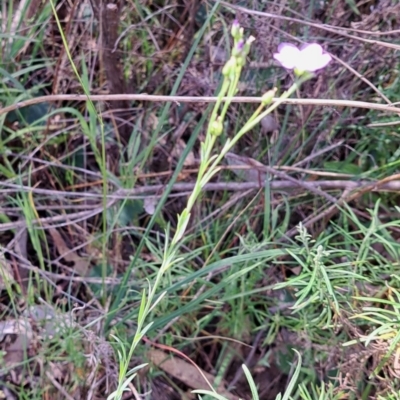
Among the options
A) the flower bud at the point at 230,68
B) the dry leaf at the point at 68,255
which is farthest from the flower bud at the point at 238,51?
the dry leaf at the point at 68,255

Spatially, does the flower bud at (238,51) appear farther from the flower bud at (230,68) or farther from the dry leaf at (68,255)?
the dry leaf at (68,255)

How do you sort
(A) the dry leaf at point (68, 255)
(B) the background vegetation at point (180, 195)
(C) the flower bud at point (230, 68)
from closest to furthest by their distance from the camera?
(C) the flower bud at point (230, 68) → (B) the background vegetation at point (180, 195) → (A) the dry leaf at point (68, 255)

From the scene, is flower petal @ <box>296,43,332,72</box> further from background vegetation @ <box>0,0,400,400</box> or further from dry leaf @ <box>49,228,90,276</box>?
dry leaf @ <box>49,228,90,276</box>

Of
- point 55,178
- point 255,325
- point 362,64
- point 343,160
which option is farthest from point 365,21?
point 55,178

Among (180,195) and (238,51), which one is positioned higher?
(238,51)

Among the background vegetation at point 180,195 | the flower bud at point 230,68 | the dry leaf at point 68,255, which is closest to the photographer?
the flower bud at point 230,68

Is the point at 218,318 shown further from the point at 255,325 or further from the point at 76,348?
the point at 76,348

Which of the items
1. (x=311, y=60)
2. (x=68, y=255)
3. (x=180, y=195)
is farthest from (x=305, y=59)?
(x=68, y=255)

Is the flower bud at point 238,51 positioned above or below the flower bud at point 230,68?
above

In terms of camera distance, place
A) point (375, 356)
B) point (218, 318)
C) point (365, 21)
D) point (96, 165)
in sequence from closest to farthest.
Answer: point (375, 356)
point (365, 21)
point (218, 318)
point (96, 165)

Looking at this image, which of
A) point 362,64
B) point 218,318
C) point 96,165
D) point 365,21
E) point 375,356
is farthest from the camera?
point 96,165

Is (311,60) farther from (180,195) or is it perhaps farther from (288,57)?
(180,195)
